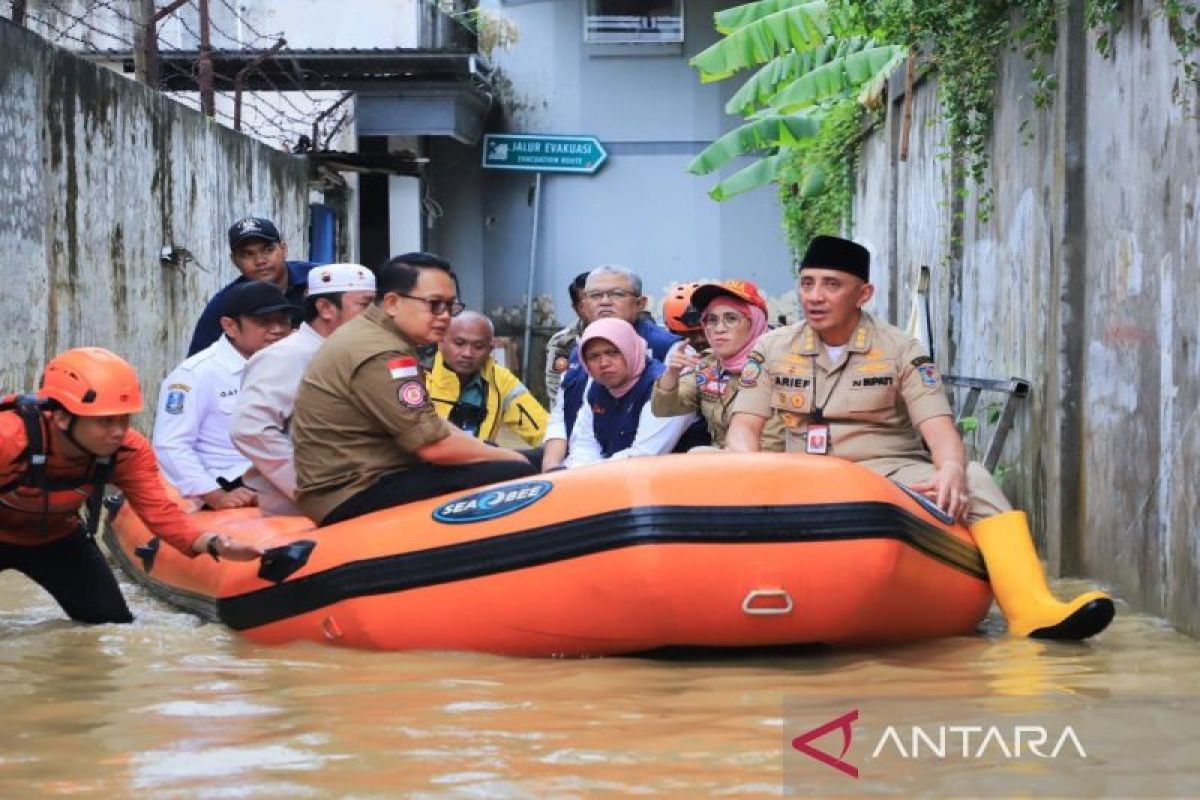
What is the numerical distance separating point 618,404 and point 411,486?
4.66 feet

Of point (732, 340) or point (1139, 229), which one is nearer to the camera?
point (1139, 229)

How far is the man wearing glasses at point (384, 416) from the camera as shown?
585 cm

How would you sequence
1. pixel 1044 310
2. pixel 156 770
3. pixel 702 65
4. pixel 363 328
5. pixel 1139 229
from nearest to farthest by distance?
pixel 156 770
pixel 363 328
pixel 1139 229
pixel 1044 310
pixel 702 65

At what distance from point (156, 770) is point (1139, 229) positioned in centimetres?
418

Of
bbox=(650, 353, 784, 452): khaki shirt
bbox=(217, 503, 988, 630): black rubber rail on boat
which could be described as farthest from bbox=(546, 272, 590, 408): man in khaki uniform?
bbox=(217, 503, 988, 630): black rubber rail on boat

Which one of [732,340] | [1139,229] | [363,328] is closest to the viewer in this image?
[363,328]

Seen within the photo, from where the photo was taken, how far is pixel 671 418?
23.1ft

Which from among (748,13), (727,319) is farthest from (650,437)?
(748,13)

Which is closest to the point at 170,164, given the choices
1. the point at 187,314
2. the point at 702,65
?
the point at 187,314

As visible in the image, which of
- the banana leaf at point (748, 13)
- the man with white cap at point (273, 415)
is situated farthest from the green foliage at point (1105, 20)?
the banana leaf at point (748, 13)

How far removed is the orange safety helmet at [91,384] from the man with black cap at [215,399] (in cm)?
162

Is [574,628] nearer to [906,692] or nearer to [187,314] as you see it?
[906,692]

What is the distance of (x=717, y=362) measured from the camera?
23.0 ft

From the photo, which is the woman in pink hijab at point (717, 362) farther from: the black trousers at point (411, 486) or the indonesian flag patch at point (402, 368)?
the indonesian flag patch at point (402, 368)
